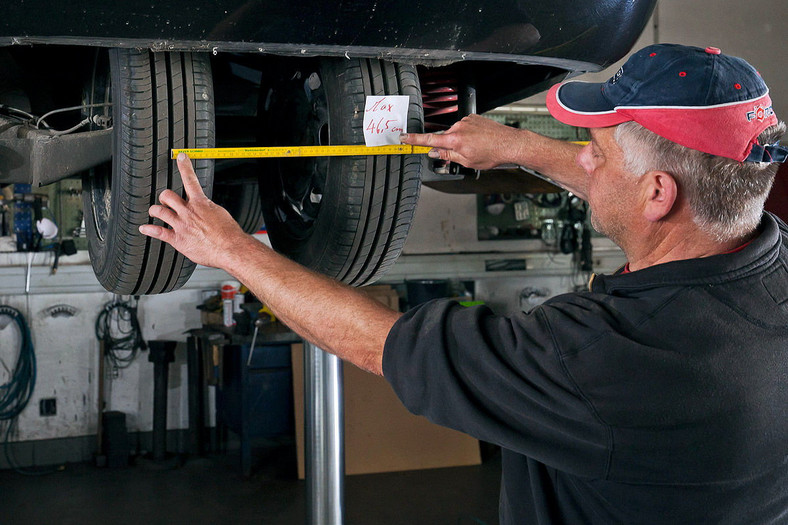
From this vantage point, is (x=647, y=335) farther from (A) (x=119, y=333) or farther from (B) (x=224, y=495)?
(A) (x=119, y=333)

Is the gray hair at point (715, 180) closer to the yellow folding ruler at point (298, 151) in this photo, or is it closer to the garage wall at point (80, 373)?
the yellow folding ruler at point (298, 151)

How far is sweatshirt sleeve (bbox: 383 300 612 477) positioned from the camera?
0.97 m

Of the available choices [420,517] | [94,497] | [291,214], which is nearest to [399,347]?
[291,214]

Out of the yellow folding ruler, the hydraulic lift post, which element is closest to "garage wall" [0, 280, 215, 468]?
the hydraulic lift post

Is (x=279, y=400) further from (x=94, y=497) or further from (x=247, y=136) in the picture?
(x=247, y=136)

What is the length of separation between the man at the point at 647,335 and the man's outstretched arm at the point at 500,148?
41 centimetres

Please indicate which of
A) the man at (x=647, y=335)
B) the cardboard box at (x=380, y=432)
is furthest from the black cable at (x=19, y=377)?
the man at (x=647, y=335)

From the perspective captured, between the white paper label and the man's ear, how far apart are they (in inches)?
23.4

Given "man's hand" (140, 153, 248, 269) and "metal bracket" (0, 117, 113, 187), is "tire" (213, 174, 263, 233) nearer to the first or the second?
"metal bracket" (0, 117, 113, 187)

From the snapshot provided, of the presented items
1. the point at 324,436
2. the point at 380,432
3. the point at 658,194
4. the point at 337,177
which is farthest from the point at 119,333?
the point at 658,194

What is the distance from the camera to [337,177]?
1538 mm

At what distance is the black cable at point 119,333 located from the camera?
522 centimetres

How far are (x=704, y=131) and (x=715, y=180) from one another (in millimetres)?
76

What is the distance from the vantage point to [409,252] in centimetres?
584
